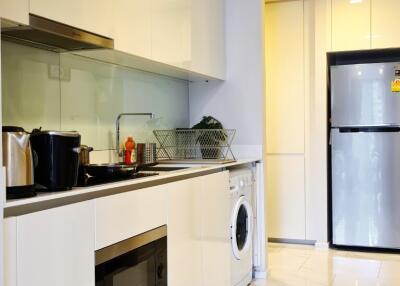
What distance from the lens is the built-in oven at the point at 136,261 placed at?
5.52ft

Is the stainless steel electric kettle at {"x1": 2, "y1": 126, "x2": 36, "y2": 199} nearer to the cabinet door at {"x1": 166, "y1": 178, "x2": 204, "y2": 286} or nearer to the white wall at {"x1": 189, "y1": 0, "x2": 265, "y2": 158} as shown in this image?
the cabinet door at {"x1": 166, "y1": 178, "x2": 204, "y2": 286}

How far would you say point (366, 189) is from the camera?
4.20 metres

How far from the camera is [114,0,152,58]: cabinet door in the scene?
2205 millimetres

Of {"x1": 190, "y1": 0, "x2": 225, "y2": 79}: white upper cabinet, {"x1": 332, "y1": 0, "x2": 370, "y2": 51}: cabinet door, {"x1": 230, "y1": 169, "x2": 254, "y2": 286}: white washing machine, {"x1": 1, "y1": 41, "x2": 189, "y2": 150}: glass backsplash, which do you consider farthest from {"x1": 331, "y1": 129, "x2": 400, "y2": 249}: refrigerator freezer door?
{"x1": 1, "y1": 41, "x2": 189, "y2": 150}: glass backsplash

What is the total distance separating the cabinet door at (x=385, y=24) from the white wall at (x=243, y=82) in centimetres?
122

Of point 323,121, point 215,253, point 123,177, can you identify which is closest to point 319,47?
point 323,121

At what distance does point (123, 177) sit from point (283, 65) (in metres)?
2.86

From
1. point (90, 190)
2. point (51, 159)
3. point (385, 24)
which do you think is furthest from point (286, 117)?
point (51, 159)

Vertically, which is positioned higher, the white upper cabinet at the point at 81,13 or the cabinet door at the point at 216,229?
the white upper cabinet at the point at 81,13

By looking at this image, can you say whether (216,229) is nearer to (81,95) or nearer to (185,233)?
(185,233)

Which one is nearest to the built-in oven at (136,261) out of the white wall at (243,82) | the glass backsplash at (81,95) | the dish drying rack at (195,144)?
the glass backsplash at (81,95)

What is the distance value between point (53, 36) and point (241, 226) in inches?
71.7

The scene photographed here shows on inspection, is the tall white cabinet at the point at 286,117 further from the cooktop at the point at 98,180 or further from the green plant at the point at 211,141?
the cooktop at the point at 98,180

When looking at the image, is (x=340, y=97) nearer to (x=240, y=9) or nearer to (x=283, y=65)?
(x=283, y=65)
